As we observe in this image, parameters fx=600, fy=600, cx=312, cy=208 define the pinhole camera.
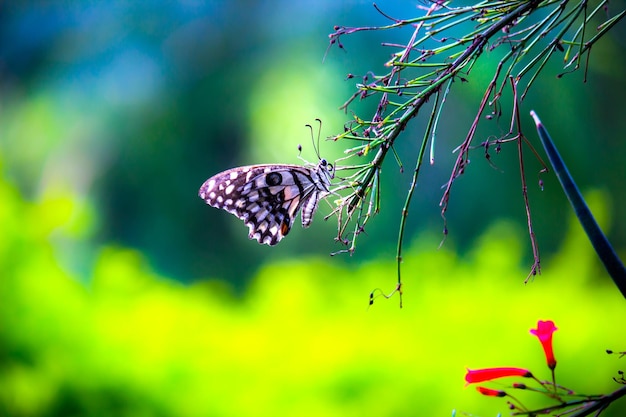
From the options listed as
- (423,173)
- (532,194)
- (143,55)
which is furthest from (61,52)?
(532,194)

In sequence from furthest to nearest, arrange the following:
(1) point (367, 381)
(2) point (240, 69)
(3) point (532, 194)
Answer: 1. (2) point (240, 69)
2. (1) point (367, 381)
3. (3) point (532, 194)

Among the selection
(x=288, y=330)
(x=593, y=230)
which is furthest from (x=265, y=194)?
(x=288, y=330)

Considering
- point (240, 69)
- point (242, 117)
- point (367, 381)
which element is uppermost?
point (240, 69)

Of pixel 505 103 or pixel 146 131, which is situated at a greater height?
pixel 146 131

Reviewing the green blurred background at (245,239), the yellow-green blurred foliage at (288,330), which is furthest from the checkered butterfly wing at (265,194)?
the yellow-green blurred foliage at (288,330)

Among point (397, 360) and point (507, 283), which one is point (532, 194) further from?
point (397, 360)

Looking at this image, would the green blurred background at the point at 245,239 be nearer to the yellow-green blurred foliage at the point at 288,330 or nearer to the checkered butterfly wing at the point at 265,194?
the yellow-green blurred foliage at the point at 288,330

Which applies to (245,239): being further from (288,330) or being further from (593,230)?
(593,230)
